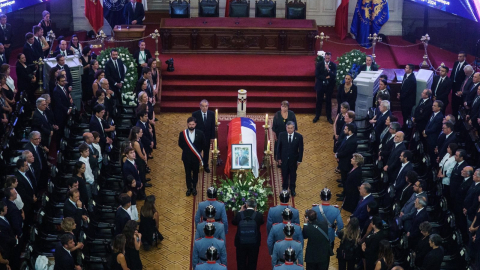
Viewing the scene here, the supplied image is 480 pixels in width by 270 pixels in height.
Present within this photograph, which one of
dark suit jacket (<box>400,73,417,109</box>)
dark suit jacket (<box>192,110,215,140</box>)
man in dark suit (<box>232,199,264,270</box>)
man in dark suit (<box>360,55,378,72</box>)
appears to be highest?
man in dark suit (<box>360,55,378,72</box>)

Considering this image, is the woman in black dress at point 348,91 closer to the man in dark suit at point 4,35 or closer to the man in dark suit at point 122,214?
the man in dark suit at point 122,214

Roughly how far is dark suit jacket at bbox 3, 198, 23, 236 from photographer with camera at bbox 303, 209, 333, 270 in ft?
13.2

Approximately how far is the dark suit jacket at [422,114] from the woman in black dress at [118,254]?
22.5ft

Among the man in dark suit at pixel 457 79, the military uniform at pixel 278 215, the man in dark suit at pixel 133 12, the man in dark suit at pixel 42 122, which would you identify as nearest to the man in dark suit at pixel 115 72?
the man in dark suit at pixel 42 122

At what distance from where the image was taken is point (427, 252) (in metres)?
9.80

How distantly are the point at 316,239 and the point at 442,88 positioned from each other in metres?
6.28

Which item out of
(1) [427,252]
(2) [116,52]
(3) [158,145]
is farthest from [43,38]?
(1) [427,252]

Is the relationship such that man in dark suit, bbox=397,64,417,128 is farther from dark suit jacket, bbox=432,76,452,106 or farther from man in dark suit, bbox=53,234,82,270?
man in dark suit, bbox=53,234,82,270

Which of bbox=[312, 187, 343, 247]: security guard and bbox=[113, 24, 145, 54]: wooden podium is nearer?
bbox=[312, 187, 343, 247]: security guard

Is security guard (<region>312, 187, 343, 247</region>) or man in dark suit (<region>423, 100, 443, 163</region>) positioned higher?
man in dark suit (<region>423, 100, 443, 163</region>)

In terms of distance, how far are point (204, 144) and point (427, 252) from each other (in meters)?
5.03

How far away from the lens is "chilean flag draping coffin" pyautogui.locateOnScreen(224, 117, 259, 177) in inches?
514

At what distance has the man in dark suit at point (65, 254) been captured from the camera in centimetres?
937

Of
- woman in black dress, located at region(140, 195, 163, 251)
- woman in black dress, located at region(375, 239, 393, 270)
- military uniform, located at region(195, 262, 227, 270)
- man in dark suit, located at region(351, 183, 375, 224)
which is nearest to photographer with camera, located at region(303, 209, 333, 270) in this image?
woman in black dress, located at region(375, 239, 393, 270)
